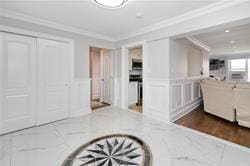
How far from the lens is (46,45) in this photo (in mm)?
3172

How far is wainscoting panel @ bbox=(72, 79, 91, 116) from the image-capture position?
373 cm

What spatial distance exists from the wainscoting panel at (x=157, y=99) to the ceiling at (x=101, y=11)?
1.50 m

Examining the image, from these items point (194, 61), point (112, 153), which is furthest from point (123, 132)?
point (194, 61)

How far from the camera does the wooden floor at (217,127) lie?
2.49 metres

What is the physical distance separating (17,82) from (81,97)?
1520 mm

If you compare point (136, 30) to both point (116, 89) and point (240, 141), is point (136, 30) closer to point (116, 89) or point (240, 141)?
point (116, 89)

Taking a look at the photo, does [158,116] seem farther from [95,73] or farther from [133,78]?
[95,73]

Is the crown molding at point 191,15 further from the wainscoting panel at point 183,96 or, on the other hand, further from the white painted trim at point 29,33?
the white painted trim at point 29,33

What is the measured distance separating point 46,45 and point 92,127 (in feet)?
7.15

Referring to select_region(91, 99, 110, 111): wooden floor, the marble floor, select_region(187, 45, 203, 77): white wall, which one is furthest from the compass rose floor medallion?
select_region(187, 45, 203, 77): white wall

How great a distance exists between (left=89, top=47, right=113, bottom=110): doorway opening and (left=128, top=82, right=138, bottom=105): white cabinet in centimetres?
69

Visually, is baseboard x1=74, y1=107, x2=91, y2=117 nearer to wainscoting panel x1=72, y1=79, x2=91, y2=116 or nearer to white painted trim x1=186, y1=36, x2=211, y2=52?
wainscoting panel x1=72, y1=79, x2=91, y2=116

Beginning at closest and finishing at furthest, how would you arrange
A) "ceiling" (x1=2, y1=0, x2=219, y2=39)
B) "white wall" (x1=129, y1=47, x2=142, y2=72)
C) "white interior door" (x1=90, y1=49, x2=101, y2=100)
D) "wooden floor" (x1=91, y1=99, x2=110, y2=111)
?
"ceiling" (x1=2, y1=0, x2=219, y2=39) → "wooden floor" (x1=91, y1=99, x2=110, y2=111) → "white wall" (x1=129, y1=47, x2=142, y2=72) → "white interior door" (x1=90, y1=49, x2=101, y2=100)

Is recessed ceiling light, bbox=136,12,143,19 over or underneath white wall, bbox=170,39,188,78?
over
